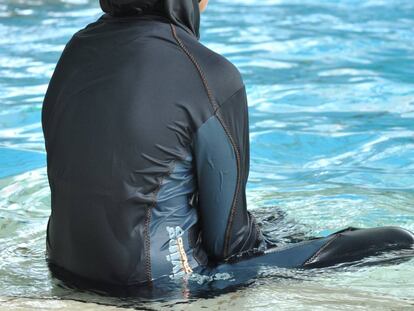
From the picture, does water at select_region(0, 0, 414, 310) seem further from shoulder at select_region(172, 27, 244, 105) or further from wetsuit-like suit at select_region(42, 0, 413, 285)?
shoulder at select_region(172, 27, 244, 105)

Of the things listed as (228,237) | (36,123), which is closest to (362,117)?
(36,123)

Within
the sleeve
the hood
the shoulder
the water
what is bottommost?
the water

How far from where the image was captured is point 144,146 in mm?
2787

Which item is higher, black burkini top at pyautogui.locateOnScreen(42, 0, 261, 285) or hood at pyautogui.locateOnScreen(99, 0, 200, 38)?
hood at pyautogui.locateOnScreen(99, 0, 200, 38)

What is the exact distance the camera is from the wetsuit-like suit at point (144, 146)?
280cm

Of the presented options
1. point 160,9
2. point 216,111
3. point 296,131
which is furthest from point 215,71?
point 296,131

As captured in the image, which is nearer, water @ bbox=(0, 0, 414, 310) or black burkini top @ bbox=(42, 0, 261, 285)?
black burkini top @ bbox=(42, 0, 261, 285)

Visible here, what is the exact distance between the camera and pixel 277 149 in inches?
233

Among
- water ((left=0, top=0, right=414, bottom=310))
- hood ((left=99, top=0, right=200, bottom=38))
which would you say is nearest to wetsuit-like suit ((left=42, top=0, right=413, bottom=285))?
hood ((left=99, top=0, right=200, bottom=38))

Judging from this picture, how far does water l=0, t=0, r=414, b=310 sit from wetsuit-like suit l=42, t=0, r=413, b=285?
7.1 inches

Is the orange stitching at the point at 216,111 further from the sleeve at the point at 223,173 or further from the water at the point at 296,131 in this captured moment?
the water at the point at 296,131

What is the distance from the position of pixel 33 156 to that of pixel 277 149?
5.13ft

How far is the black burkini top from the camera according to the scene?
110 inches

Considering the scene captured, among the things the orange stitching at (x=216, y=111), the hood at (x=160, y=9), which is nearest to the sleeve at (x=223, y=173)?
the orange stitching at (x=216, y=111)
